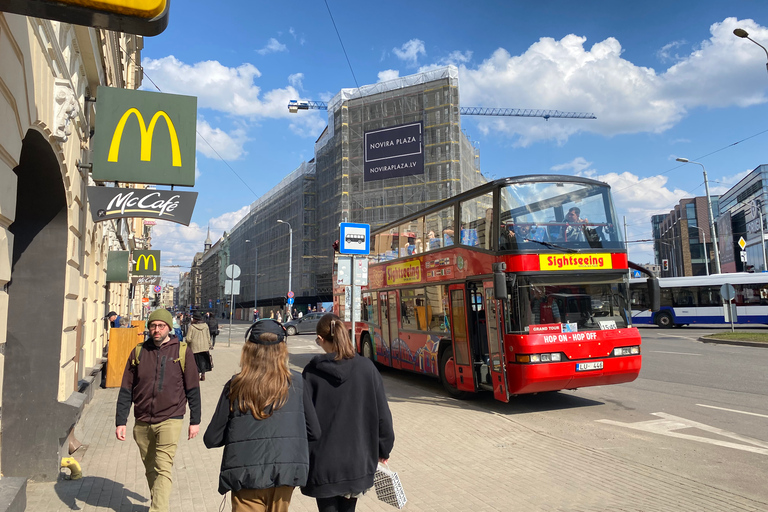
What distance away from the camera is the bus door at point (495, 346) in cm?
853

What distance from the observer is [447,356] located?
1048 cm

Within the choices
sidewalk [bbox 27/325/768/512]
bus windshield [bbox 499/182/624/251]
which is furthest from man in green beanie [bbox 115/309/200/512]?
bus windshield [bbox 499/182/624/251]

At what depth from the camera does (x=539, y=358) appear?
824 centimetres

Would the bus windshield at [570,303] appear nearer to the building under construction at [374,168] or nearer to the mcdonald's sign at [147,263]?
the mcdonald's sign at [147,263]

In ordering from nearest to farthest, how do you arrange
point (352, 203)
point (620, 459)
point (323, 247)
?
point (620, 459) → point (352, 203) → point (323, 247)

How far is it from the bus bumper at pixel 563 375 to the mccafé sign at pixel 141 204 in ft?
17.7

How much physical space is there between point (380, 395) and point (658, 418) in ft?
21.4

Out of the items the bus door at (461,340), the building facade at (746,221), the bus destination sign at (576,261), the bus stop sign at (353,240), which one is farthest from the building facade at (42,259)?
the building facade at (746,221)

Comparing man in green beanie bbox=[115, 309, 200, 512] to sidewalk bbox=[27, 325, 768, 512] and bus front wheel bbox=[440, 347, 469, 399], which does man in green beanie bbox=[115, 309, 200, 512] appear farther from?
bus front wheel bbox=[440, 347, 469, 399]

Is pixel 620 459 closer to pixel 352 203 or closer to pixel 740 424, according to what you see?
pixel 740 424

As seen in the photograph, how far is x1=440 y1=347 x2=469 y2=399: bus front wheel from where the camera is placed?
10.1 meters

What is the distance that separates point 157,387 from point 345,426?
1999 millimetres

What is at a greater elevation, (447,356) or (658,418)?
(447,356)

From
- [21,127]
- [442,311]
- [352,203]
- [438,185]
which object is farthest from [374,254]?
[352,203]
